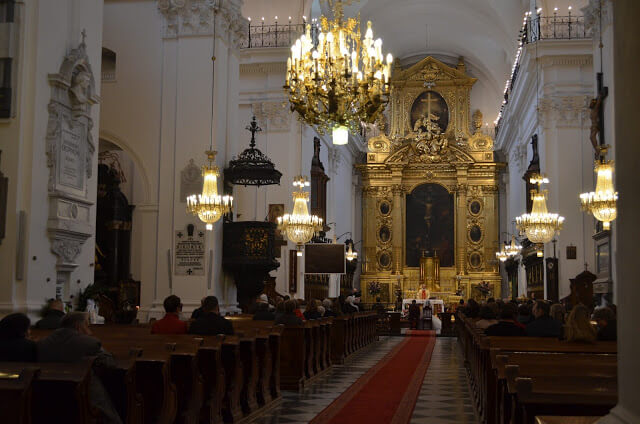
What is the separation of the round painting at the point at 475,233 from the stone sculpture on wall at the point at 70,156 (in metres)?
25.9

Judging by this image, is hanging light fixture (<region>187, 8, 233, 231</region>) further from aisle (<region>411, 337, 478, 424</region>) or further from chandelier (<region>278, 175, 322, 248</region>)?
aisle (<region>411, 337, 478, 424</region>)

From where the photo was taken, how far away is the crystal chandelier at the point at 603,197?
480 inches

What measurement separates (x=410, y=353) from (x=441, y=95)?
21211 millimetres

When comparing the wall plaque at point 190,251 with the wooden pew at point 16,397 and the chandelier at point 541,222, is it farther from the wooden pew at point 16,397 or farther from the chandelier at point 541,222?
the wooden pew at point 16,397

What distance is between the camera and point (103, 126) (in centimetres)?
1591

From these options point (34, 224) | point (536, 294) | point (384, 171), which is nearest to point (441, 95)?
point (384, 171)

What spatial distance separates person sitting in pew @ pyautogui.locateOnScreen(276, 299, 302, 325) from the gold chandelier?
11.3 feet

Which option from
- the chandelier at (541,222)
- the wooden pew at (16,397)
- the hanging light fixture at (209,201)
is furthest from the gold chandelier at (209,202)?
the wooden pew at (16,397)

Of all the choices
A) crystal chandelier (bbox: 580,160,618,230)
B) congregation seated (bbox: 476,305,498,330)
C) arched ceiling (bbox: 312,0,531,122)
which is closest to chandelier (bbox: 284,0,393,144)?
congregation seated (bbox: 476,305,498,330)

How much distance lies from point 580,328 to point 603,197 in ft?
21.3

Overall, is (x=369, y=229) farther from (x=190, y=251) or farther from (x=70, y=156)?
(x=70, y=156)

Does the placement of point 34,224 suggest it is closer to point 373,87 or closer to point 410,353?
point 373,87

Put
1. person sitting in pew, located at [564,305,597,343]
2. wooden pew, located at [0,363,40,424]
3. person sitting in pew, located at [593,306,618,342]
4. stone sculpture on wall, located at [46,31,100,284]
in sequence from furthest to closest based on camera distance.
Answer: stone sculpture on wall, located at [46,31,100,284] < person sitting in pew, located at [593,306,618,342] < person sitting in pew, located at [564,305,597,343] < wooden pew, located at [0,363,40,424]

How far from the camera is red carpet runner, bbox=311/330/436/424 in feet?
25.9
